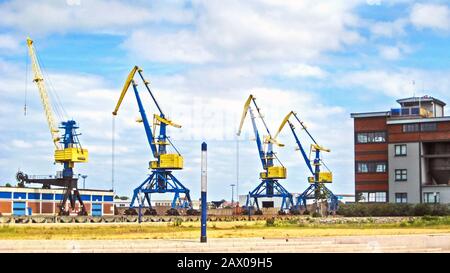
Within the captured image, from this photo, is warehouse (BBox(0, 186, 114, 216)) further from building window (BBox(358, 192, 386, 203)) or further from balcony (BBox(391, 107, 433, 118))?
balcony (BBox(391, 107, 433, 118))

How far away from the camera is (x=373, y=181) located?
384 feet

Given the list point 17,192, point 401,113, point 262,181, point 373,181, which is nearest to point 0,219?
point 17,192

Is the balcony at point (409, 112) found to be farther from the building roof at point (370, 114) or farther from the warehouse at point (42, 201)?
the warehouse at point (42, 201)

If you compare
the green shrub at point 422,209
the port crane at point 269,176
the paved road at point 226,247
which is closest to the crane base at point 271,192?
the port crane at point 269,176

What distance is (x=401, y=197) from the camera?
4498 inches

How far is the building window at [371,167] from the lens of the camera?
11689 centimetres

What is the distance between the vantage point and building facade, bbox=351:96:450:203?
113 meters

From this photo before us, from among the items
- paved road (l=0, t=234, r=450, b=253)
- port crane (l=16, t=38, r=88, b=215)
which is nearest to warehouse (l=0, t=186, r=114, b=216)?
port crane (l=16, t=38, r=88, b=215)

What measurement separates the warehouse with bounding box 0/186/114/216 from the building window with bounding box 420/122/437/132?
60199 mm

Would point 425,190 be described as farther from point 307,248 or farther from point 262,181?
point 307,248

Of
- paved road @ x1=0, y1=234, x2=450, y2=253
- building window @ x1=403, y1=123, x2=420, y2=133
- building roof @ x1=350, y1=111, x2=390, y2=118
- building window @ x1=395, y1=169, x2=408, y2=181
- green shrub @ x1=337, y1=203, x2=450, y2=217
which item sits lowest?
paved road @ x1=0, y1=234, x2=450, y2=253

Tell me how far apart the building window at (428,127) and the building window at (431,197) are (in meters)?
9.78

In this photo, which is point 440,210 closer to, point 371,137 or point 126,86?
point 371,137
